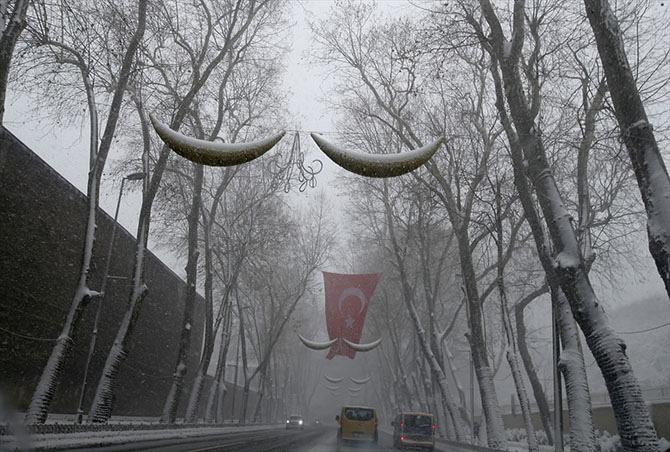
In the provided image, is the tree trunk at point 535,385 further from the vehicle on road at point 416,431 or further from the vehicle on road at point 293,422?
the vehicle on road at point 293,422

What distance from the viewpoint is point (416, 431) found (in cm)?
2303

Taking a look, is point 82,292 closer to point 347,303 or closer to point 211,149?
point 211,149

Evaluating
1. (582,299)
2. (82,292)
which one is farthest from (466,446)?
(82,292)

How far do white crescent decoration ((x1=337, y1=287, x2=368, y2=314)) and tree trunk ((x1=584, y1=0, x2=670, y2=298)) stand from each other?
746 inches

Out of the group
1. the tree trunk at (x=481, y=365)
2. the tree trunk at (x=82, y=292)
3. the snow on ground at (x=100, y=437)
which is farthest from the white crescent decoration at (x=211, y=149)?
the tree trunk at (x=481, y=365)

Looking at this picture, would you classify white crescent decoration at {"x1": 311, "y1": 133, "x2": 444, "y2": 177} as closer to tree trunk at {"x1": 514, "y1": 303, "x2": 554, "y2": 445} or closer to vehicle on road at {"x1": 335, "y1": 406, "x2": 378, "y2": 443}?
tree trunk at {"x1": 514, "y1": 303, "x2": 554, "y2": 445}

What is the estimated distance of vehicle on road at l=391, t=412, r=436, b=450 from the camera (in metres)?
22.6

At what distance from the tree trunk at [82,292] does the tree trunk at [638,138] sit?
34.5 feet

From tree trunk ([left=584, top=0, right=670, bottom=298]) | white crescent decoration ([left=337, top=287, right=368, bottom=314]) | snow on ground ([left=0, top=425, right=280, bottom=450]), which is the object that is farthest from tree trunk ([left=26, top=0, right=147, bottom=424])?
white crescent decoration ([left=337, top=287, right=368, bottom=314])

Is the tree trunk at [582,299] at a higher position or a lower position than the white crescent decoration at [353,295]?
lower

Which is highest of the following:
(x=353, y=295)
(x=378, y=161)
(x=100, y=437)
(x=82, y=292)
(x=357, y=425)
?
(x=353, y=295)

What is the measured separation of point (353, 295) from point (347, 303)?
578 millimetres

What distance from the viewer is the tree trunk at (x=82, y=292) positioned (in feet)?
38.7

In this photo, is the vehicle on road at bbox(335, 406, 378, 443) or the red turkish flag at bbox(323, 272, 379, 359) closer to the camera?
the vehicle on road at bbox(335, 406, 378, 443)
